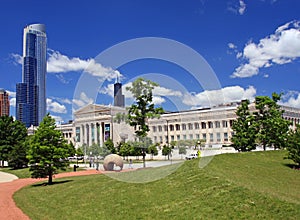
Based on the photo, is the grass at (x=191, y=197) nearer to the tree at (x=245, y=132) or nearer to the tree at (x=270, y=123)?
the tree at (x=270, y=123)

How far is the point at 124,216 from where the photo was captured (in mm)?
14711

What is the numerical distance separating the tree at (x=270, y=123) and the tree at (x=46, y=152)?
2665 centimetres

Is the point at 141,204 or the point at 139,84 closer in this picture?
the point at 141,204

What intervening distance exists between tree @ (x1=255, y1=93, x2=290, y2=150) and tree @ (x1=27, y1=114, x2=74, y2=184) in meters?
26.6

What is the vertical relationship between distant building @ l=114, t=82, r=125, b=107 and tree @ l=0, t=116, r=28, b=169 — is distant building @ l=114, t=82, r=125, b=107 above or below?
above

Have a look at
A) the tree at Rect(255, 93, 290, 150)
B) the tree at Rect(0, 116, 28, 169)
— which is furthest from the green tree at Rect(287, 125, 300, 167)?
the tree at Rect(0, 116, 28, 169)

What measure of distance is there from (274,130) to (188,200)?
31.4m

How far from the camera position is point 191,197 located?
50.3ft

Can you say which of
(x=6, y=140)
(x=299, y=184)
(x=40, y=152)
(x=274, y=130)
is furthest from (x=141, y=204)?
(x=6, y=140)

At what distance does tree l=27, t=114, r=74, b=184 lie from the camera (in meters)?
28.5

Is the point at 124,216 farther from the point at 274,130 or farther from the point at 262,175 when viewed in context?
the point at 274,130

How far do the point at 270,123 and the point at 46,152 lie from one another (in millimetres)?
28644

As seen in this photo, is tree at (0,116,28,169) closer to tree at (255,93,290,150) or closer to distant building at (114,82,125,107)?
distant building at (114,82,125,107)

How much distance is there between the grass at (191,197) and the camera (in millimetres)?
13039
